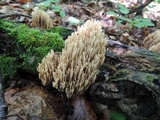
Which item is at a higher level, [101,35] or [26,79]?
[101,35]

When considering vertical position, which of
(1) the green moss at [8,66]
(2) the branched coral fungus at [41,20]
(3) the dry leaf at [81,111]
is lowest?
(3) the dry leaf at [81,111]

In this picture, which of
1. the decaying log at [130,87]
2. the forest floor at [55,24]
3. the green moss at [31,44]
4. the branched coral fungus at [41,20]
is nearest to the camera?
the decaying log at [130,87]

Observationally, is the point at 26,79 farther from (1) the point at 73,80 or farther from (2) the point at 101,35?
(2) the point at 101,35

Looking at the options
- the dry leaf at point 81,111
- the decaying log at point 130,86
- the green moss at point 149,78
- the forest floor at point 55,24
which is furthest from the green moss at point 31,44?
the green moss at point 149,78

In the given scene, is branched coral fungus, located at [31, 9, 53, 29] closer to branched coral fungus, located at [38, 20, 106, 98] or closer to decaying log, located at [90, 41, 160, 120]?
branched coral fungus, located at [38, 20, 106, 98]

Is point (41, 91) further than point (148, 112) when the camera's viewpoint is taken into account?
Yes

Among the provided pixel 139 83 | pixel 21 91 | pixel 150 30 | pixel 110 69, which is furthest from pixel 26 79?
pixel 150 30

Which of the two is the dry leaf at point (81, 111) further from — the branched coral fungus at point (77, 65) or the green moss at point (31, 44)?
the green moss at point (31, 44)
